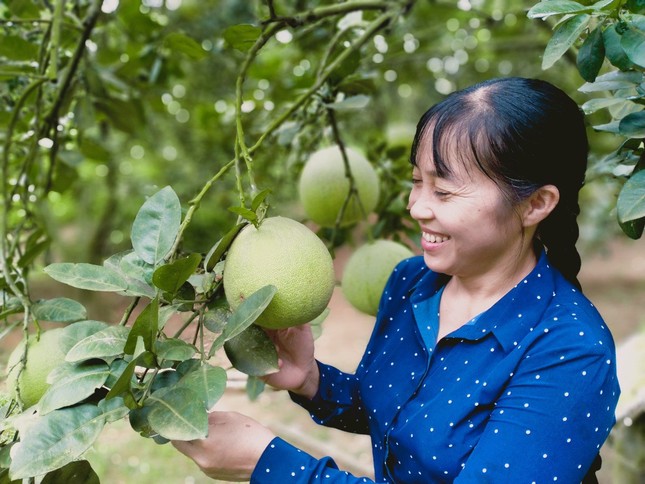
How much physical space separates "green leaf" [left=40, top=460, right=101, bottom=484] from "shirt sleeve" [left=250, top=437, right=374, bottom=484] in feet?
0.75

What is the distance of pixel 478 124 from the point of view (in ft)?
3.09

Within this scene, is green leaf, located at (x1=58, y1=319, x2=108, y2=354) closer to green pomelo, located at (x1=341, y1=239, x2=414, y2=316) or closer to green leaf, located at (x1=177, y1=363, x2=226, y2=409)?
green leaf, located at (x1=177, y1=363, x2=226, y2=409)

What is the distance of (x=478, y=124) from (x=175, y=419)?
57 cm

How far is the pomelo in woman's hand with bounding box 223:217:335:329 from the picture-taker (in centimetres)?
86

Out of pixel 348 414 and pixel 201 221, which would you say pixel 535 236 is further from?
pixel 201 221

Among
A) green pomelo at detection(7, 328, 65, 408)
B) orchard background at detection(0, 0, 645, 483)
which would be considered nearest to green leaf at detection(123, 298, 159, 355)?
orchard background at detection(0, 0, 645, 483)

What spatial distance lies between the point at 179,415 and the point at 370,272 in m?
0.79

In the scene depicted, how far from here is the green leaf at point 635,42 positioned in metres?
0.81

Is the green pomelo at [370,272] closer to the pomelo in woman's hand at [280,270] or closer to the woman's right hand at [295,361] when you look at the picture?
A: the woman's right hand at [295,361]

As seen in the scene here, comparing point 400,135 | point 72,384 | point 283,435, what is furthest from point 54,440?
point 283,435

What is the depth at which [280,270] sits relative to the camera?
0.86 meters

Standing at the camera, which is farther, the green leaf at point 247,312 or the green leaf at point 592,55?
the green leaf at point 592,55

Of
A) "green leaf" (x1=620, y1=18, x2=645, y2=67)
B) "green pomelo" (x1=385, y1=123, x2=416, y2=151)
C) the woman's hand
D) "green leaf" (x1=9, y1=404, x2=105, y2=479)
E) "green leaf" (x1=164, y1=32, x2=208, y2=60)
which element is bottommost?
"green pomelo" (x1=385, y1=123, x2=416, y2=151)

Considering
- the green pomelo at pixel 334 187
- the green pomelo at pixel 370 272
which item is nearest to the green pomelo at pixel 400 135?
the green pomelo at pixel 334 187
